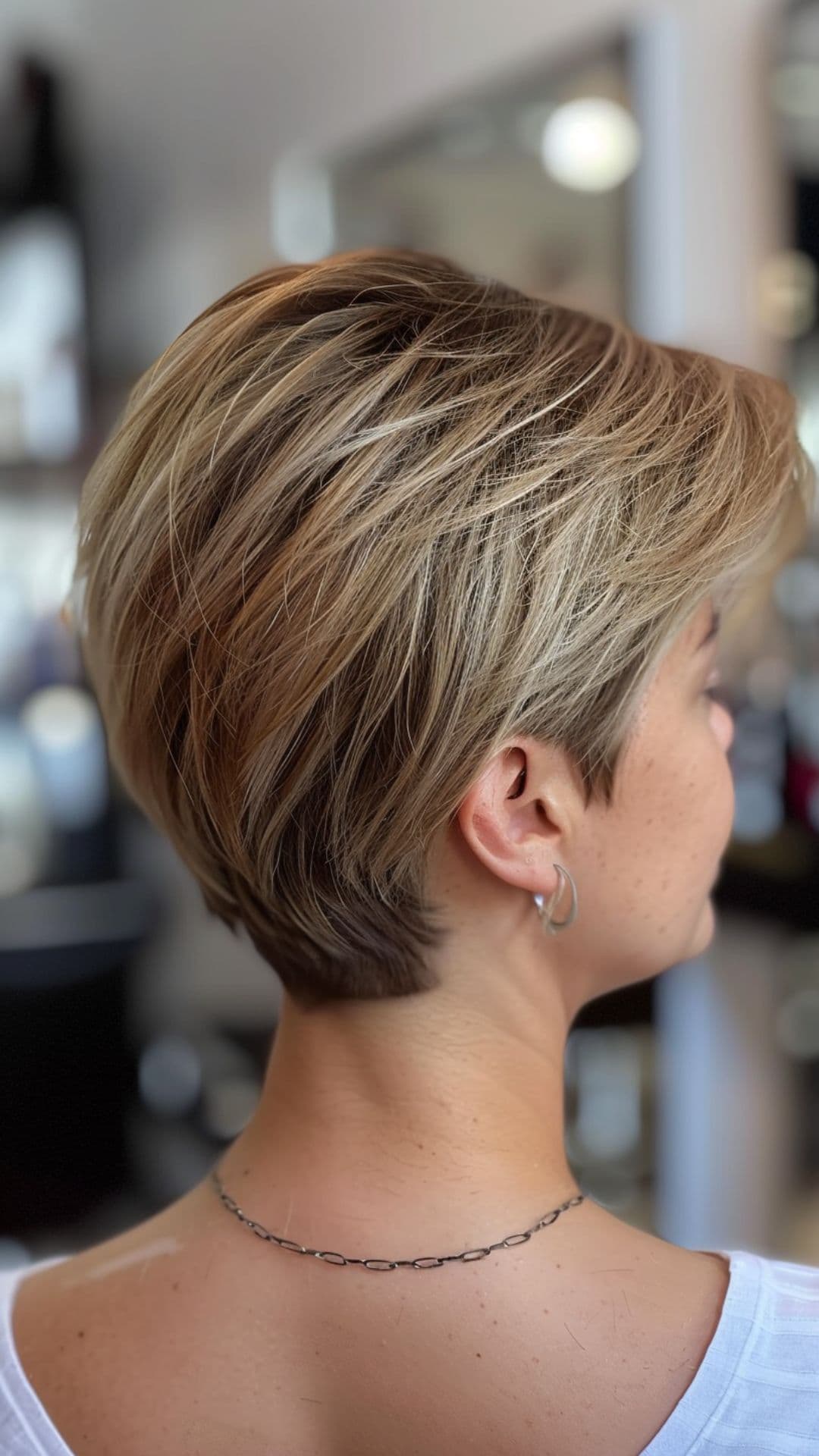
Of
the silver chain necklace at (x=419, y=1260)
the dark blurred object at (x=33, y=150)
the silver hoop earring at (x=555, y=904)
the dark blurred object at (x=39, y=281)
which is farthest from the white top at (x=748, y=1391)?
the dark blurred object at (x=33, y=150)

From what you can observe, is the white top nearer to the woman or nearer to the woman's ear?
the woman

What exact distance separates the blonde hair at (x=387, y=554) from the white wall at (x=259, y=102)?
1144 millimetres

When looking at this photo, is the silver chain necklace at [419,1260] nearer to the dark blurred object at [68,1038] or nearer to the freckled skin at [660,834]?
the freckled skin at [660,834]

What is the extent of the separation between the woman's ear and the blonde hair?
0.05 ft

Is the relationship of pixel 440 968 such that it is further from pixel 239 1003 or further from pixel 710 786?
pixel 239 1003

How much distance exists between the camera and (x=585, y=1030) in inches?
78.2

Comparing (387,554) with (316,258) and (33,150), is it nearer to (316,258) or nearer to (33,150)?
(316,258)

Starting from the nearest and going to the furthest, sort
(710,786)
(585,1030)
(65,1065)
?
(710,786) < (585,1030) < (65,1065)

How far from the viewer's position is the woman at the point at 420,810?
648 mm

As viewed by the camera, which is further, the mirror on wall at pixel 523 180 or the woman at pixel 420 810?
the mirror on wall at pixel 523 180

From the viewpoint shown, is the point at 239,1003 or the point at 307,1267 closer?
the point at 307,1267

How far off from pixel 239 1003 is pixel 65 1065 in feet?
1.51

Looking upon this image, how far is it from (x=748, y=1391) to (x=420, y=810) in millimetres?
365

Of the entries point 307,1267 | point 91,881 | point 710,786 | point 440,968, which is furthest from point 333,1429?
point 91,881
